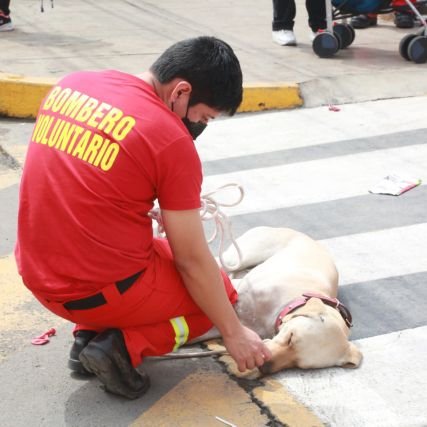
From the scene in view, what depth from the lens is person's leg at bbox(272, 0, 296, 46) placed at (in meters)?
8.31

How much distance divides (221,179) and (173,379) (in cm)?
235

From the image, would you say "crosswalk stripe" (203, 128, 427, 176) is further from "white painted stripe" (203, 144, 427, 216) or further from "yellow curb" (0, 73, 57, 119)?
"yellow curb" (0, 73, 57, 119)

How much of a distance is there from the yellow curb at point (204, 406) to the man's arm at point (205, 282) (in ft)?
0.37

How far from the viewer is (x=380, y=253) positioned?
4496mm

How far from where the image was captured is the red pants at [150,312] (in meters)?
3.20

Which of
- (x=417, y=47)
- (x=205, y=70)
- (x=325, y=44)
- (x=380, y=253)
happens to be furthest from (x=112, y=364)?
(x=417, y=47)

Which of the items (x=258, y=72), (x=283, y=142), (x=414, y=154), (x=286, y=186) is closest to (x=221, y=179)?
(x=286, y=186)

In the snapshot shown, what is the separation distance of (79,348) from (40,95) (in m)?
3.88

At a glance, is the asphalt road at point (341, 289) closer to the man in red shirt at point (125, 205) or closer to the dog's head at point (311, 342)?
the dog's head at point (311, 342)

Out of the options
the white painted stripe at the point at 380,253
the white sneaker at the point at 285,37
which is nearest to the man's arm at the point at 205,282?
the white painted stripe at the point at 380,253

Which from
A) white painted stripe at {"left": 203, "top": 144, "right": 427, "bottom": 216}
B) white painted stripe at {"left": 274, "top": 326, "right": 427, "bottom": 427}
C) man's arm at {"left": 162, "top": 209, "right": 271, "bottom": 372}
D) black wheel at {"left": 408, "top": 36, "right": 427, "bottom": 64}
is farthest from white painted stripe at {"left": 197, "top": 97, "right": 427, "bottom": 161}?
man's arm at {"left": 162, "top": 209, "right": 271, "bottom": 372}

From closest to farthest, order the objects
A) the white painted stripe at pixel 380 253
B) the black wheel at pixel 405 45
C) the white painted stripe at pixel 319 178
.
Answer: the white painted stripe at pixel 380 253, the white painted stripe at pixel 319 178, the black wheel at pixel 405 45

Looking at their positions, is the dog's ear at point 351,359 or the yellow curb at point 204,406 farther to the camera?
the dog's ear at point 351,359

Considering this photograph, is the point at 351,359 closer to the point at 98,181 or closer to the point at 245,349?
the point at 245,349
